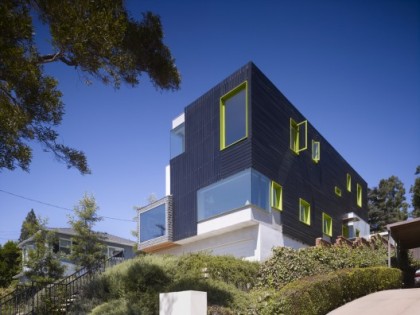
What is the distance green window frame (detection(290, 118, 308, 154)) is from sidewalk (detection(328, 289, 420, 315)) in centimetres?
1129

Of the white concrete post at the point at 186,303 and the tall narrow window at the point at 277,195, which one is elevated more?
the tall narrow window at the point at 277,195

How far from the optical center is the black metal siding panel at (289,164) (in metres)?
19.8

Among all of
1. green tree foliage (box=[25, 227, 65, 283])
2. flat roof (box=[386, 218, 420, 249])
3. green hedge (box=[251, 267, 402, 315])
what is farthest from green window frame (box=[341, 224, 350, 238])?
green tree foliage (box=[25, 227, 65, 283])

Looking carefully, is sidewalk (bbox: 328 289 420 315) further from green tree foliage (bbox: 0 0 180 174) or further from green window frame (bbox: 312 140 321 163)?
green window frame (bbox: 312 140 321 163)

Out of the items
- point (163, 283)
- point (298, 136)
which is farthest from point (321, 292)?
point (298, 136)

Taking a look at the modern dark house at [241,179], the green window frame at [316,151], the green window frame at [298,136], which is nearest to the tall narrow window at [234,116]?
the modern dark house at [241,179]

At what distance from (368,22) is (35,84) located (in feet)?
33.9

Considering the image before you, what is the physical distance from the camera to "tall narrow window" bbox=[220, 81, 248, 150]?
19.6 m

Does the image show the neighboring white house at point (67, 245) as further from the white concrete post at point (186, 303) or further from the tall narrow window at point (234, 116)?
the white concrete post at point (186, 303)

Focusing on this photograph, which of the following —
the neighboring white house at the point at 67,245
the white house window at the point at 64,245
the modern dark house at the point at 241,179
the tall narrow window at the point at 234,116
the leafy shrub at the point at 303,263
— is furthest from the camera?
the white house window at the point at 64,245

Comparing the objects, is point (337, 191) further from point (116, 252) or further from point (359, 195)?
point (116, 252)

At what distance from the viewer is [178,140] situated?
950 inches

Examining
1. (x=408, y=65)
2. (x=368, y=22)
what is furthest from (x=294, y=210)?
(x=368, y=22)

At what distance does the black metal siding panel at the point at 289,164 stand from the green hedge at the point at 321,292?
7.23m
